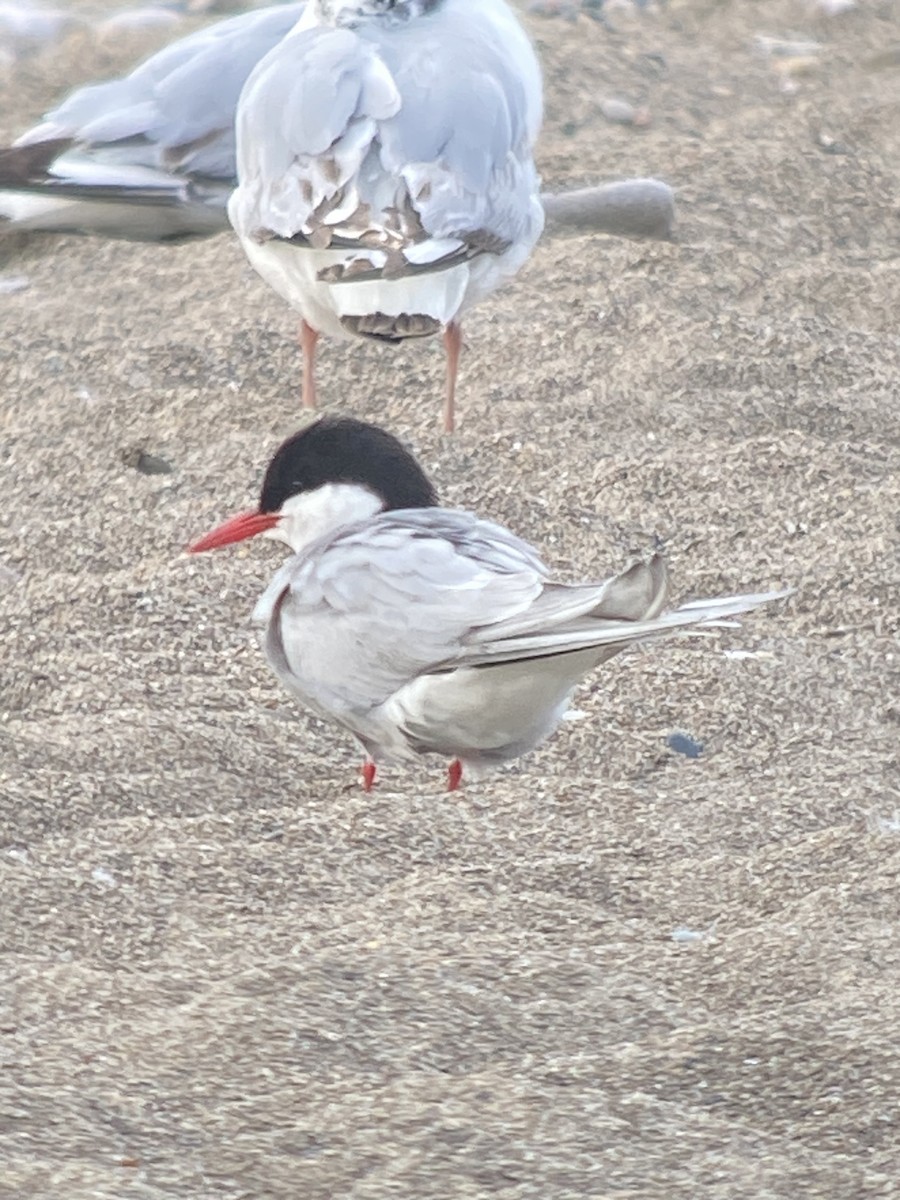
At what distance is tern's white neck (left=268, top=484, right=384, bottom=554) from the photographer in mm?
3188

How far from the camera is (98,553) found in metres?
3.73

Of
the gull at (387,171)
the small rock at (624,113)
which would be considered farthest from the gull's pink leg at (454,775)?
the small rock at (624,113)

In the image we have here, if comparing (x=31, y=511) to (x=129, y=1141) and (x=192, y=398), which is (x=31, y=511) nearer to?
(x=192, y=398)

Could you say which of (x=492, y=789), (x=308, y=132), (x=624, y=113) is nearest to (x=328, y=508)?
(x=492, y=789)

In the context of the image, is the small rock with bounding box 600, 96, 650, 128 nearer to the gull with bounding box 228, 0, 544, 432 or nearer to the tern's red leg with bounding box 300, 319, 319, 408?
the gull with bounding box 228, 0, 544, 432

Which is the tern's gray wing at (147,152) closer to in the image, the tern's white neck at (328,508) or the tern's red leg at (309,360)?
the tern's red leg at (309,360)

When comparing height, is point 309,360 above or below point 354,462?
below

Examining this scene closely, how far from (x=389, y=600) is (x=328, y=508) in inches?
15.3

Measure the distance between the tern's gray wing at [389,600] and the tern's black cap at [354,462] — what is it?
142 millimetres

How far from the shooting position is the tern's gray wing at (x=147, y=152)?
4.88 metres

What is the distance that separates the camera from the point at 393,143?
398cm

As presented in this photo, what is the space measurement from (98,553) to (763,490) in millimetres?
1218

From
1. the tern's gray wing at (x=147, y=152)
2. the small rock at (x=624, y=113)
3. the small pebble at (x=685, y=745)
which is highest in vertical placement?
the tern's gray wing at (x=147, y=152)

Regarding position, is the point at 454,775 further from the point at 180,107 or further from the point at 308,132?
the point at 180,107
